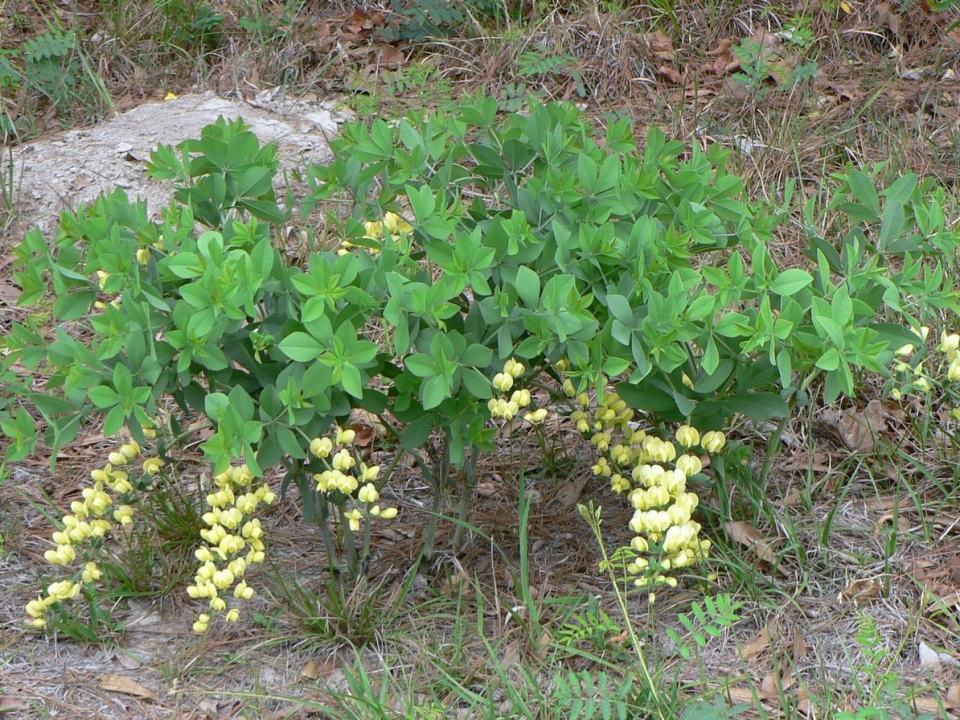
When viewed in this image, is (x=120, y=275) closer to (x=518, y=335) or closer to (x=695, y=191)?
(x=518, y=335)

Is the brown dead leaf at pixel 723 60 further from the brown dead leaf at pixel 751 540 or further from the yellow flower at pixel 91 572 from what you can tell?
the yellow flower at pixel 91 572

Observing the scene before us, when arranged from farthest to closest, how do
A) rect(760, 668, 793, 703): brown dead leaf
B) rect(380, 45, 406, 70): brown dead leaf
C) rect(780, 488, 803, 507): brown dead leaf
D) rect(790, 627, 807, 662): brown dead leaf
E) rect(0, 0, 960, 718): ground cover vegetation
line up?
1. rect(380, 45, 406, 70): brown dead leaf
2. rect(780, 488, 803, 507): brown dead leaf
3. rect(790, 627, 807, 662): brown dead leaf
4. rect(760, 668, 793, 703): brown dead leaf
5. rect(0, 0, 960, 718): ground cover vegetation

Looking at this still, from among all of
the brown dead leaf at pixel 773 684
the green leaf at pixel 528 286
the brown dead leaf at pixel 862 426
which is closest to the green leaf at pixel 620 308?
the green leaf at pixel 528 286

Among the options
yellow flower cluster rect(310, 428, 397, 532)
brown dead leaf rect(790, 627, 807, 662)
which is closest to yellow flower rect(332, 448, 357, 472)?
yellow flower cluster rect(310, 428, 397, 532)

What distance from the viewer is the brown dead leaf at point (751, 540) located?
2512 millimetres

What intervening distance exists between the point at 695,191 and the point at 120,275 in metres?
1.30

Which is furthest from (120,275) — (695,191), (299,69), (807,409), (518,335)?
(299,69)

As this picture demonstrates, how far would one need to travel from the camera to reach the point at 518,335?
2.11 metres

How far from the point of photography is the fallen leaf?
2242 mm

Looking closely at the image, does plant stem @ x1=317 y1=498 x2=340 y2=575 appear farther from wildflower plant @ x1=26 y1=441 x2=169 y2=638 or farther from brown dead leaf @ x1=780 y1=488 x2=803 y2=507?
brown dead leaf @ x1=780 y1=488 x2=803 y2=507

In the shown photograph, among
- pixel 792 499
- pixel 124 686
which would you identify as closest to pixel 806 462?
pixel 792 499

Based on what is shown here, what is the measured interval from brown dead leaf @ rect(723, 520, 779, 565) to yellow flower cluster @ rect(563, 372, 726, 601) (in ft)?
0.51

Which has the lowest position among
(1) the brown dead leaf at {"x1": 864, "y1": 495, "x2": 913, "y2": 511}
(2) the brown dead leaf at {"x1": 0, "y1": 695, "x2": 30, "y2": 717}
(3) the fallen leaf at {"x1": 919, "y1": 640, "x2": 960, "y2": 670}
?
(1) the brown dead leaf at {"x1": 864, "y1": 495, "x2": 913, "y2": 511}

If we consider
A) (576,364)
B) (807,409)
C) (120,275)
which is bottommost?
(807,409)
